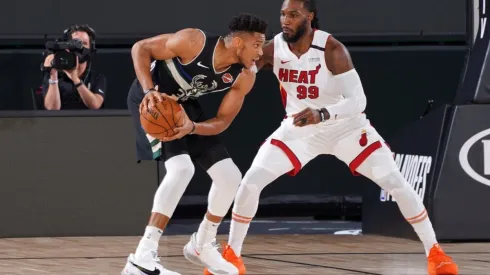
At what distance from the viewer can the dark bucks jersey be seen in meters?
7.65

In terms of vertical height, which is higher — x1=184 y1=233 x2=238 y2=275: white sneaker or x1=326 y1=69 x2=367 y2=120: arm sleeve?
x1=326 y1=69 x2=367 y2=120: arm sleeve

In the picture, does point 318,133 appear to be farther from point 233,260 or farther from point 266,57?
point 233,260

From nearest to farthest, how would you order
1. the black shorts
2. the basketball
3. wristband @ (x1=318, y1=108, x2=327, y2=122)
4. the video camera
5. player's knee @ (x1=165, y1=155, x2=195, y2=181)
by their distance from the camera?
the basketball < player's knee @ (x1=165, y1=155, x2=195, y2=181) < the black shorts < wristband @ (x1=318, y1=108, x2=327, y2=122) < the video camera

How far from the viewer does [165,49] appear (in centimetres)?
762

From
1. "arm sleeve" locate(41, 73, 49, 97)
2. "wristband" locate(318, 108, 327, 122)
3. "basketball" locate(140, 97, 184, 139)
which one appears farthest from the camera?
"arm sleeve" locate(41, 73, 49, 97)

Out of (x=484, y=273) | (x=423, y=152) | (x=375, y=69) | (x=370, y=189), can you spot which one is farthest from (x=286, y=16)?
(x=375, y=69)

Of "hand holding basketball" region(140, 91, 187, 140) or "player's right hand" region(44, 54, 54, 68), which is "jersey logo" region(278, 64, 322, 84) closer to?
"hand holding basketball" region(140, 91, 187, 140)

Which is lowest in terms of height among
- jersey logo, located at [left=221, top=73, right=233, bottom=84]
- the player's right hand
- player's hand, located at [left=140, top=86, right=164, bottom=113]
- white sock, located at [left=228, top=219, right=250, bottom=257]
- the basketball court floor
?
the basketball court floor

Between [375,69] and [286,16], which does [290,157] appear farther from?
[375,69]

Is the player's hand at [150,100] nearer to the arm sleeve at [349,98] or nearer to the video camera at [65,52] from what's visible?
the arm sleeve at [349,98]

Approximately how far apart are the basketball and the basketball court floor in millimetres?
1178

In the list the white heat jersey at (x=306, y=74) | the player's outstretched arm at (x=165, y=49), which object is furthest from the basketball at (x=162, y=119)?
the white heat jersey at (x=306, y=74)

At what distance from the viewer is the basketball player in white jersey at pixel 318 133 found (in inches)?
312

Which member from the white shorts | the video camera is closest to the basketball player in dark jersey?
the white shorts
